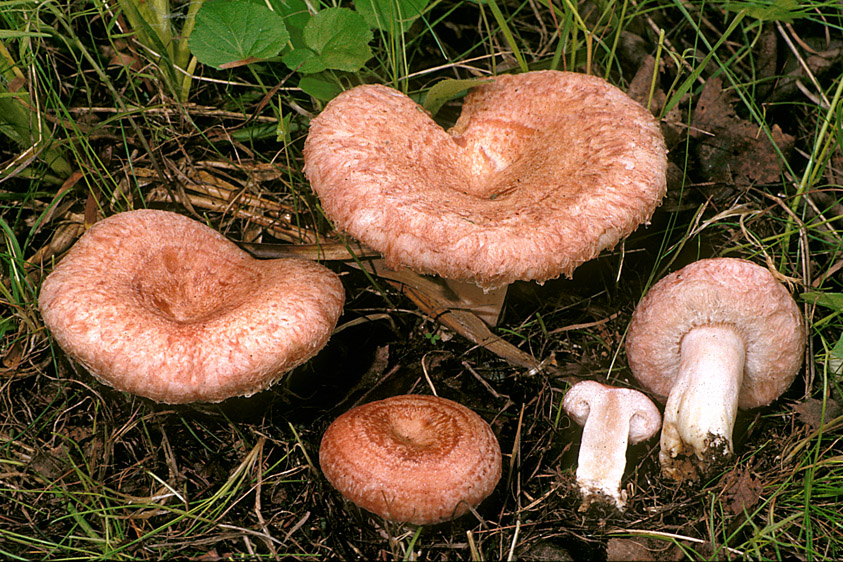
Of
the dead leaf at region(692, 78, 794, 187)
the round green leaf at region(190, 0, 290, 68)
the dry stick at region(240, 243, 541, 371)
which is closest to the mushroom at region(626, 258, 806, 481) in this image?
the dry stick at region(240, 243, 541, 371)

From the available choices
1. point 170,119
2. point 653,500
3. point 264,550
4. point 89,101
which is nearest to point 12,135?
point 89,101

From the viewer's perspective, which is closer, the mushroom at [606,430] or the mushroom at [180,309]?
the mushroom at [180,309]

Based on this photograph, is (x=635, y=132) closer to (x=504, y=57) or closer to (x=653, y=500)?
(x=504, y=57)

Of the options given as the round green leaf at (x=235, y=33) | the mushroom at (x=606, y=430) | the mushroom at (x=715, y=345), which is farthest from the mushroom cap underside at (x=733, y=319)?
the round green leaf at (x=235, y=33)

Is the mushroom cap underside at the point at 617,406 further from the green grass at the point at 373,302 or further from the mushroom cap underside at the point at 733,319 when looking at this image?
the mushroom cap underside at the point at 733,319

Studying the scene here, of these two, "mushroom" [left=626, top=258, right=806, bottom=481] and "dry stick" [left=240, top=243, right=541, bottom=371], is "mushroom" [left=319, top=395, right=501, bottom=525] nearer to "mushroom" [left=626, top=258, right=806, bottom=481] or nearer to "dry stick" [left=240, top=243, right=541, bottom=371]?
"dry stick" [left=240, top=243, right=541, bottom=371]
